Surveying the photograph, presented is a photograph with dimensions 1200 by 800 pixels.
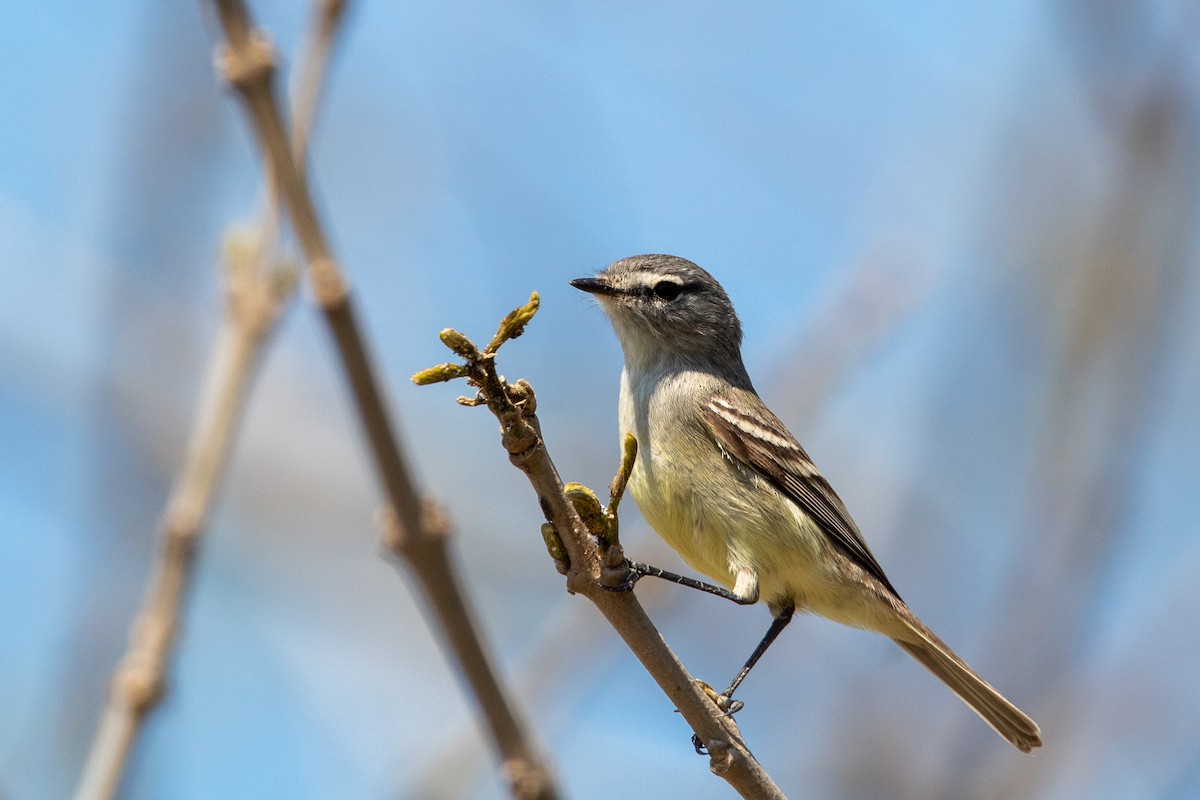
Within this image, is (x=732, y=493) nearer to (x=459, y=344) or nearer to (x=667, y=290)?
(x=667, y=290)

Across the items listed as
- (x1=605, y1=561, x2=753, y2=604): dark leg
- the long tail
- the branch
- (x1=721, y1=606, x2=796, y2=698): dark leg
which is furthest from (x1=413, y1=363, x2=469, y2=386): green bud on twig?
the long tail

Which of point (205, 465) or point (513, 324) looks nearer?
point (205, 465)

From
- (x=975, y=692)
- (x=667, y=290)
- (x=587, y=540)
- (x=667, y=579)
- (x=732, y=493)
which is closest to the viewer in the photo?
(x=587, y=540)

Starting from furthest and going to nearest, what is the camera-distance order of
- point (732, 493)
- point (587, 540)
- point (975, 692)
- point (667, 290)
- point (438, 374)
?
point (667, 290) < point (975, 692) < point (732, 493) < point (587, 540) < point (438, 374)

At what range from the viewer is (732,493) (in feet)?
17.8

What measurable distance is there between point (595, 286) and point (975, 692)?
Answer: 2754 mm

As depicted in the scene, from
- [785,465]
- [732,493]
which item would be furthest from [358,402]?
[785,465]

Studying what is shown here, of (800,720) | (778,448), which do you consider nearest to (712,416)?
(778,448)

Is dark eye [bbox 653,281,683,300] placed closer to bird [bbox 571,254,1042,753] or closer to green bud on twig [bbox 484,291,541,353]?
bird [bbox 571,254,1042,753]

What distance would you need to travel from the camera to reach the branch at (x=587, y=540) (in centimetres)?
250

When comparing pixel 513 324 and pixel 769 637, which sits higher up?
pixel 513 324

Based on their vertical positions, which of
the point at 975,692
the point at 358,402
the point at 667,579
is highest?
the point at 358,402

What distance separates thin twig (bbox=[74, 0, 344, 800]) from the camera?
4.99ft

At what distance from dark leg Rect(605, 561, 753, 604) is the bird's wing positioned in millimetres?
704
